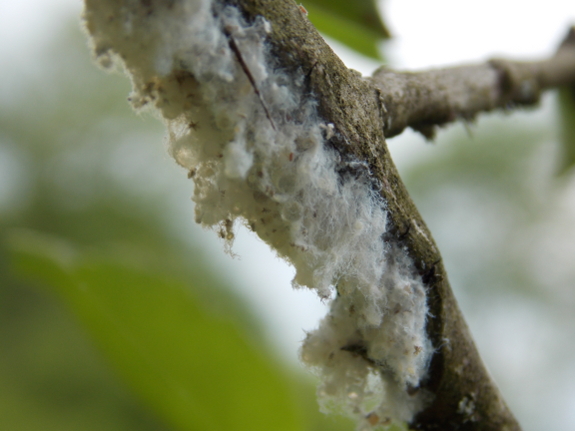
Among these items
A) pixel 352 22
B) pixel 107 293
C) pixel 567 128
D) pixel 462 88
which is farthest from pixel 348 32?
pixel 567 128

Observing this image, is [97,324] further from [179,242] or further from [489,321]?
[489,321]

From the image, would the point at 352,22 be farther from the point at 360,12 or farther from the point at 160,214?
the point at 160,214

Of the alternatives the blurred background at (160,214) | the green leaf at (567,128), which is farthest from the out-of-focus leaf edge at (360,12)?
the blurred background at (160,214)

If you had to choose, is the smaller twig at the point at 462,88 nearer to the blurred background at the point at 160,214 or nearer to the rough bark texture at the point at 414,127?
the rough bark texture at the point at 414,127

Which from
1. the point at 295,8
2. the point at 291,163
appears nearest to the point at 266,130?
the point at 291,163

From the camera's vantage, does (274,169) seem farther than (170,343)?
No

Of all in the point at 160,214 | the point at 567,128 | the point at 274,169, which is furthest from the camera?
the point at 160,214

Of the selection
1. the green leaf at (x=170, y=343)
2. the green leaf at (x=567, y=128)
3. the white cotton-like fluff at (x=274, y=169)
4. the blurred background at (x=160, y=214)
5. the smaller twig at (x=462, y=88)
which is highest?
the blurred background at (x=160, y=214)
